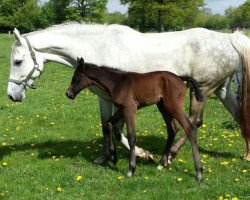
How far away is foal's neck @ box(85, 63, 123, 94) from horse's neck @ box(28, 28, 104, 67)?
1.89 ft

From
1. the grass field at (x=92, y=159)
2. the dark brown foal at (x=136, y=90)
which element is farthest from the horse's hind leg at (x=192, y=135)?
the grass field at (x=92, y=159)

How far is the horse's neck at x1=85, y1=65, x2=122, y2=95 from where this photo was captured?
631 centimetres

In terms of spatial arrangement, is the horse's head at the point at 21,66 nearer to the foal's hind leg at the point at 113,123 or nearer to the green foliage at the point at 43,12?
the foal's hind leg at the point at 113,123

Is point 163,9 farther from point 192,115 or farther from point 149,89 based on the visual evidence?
point 149,89

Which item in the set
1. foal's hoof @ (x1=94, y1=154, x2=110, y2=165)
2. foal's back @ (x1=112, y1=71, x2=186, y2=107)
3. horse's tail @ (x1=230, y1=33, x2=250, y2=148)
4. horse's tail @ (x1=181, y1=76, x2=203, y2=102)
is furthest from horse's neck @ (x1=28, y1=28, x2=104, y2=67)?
horse's tail @ (x1=230, y1=33, x2=250, y2=148)

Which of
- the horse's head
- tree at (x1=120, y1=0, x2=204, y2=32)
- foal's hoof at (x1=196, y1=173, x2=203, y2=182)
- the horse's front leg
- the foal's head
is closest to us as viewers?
foal's hoof at (x1=196, y1=173, x2=203, y2=182)

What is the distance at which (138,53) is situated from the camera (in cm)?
681

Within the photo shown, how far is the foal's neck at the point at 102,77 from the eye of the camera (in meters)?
6.30

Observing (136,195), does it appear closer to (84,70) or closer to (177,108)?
(177,108)

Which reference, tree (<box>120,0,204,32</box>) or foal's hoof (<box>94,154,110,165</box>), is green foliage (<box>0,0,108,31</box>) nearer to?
tree (<box>120,0,204,32</box>)

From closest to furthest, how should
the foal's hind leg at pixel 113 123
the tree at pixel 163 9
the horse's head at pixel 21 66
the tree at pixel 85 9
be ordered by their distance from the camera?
the foal's hind leg at pixel 113 123 < the horse's head at pixel 21 66 < the tree at pixel 163 9 < the tree at pixel 85 9

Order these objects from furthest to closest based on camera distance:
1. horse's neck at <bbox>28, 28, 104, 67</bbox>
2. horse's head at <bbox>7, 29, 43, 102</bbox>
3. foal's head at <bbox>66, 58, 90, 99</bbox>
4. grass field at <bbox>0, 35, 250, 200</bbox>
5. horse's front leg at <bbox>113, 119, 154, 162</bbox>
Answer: horse's front leg at <bbox>113, 119, 154, 162</bbox>, horse's neck at <bbox>28, 28, 104, 67</bbox>, horse's head at <bbox>7, 29, 43, 102</bbox>, foal's head at <bbox>66, 58, 90, 99</bbox>, grass field at <bbox>0, 35, 250, 200</bbox>

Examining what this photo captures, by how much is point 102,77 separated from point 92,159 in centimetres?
186

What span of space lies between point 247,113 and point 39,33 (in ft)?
12.7
